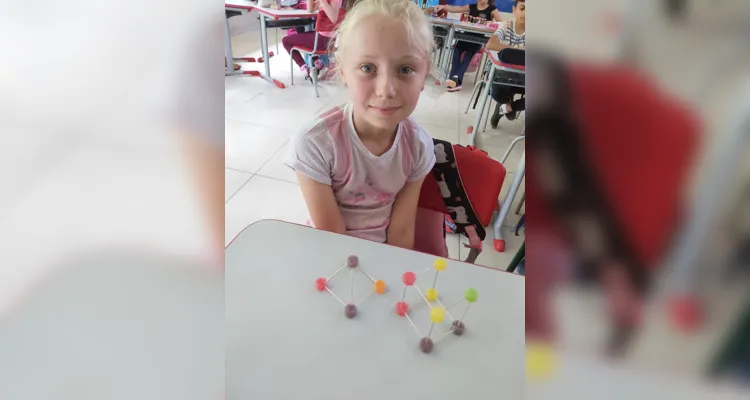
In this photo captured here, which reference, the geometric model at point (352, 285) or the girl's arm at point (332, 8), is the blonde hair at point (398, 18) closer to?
the geometric model at point (352, 285)

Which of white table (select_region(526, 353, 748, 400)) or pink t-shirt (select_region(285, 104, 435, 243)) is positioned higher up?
white table (select_region(526, 353, 748, 400))

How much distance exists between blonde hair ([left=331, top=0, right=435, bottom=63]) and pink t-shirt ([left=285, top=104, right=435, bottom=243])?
0.57 ft

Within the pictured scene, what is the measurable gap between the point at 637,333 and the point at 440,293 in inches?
24.2

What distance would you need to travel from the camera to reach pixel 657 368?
0.40 ft

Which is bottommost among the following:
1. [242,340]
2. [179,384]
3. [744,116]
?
[242,340]

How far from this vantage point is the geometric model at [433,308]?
24.5 inches

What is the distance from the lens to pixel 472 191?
106 cm

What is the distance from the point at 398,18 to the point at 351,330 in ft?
1.96

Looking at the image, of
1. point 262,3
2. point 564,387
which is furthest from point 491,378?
point 262,3

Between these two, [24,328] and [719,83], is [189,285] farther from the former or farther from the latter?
[719,83]

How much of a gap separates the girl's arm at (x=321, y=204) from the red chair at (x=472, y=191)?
250 mm

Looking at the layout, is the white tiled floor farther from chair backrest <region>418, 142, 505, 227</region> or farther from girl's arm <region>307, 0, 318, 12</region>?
girl's arm <region>307, 0, 318, 12</region>

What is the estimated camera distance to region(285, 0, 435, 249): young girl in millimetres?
880

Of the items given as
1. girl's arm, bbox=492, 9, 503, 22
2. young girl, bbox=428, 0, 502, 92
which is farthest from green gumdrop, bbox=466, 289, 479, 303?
girl's arm, bbox=492, 9, 503, 22
